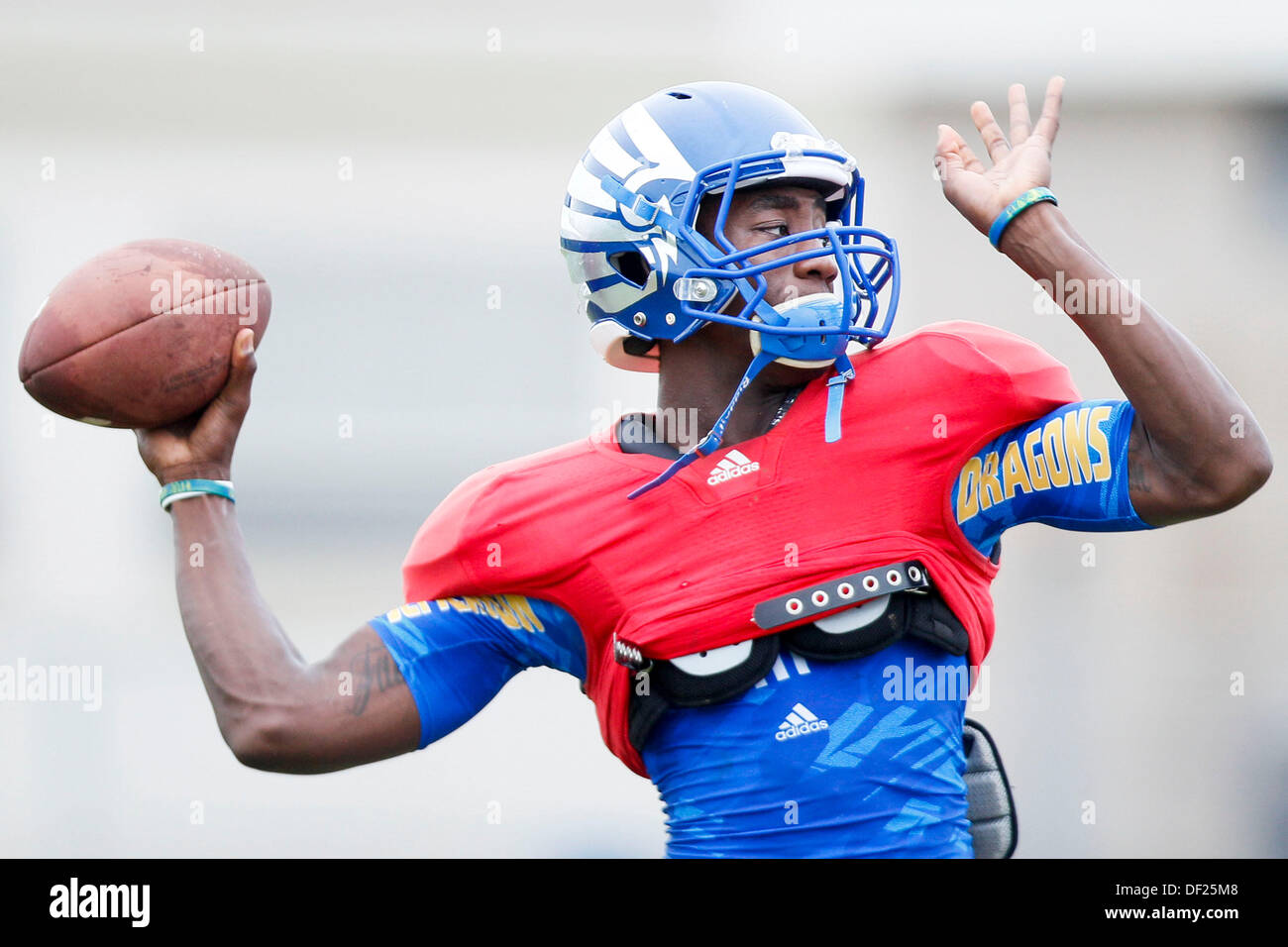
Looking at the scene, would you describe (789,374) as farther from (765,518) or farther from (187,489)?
(187,489)

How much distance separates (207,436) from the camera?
2266mm

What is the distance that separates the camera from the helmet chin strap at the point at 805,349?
2188 millimetres

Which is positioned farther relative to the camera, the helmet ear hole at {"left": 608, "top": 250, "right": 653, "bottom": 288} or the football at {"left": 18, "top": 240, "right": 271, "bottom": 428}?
the helmet ear hole at {"left": 608, "top": 250, "right": 653, "bottom": 288}

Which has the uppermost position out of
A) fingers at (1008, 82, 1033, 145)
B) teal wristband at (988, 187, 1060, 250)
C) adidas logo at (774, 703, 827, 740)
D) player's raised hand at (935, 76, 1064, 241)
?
fingers at (1008, 82, 1033, 145)

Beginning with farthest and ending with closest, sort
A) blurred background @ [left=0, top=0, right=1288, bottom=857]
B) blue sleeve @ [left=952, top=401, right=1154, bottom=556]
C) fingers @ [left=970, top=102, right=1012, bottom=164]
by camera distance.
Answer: blurred background @ [left=0, top=0, right=1288, bottom=857]
fingers @ [left=970, top=102, right=1012, bottom=164]
blue sleeve @ [left=952, top=401, right=1154, bottom=556]

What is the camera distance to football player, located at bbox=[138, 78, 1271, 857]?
208 cm

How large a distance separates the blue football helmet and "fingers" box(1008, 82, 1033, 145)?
237 mm

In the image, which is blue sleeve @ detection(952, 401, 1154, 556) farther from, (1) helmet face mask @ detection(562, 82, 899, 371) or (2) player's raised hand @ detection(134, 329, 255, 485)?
(2) player's raised hand @ detection(134, 329, 255, 485)

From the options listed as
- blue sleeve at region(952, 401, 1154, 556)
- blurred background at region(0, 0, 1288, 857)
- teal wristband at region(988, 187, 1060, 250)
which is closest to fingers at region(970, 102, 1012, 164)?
teal wristband at region(988, 187, 1060, 250)

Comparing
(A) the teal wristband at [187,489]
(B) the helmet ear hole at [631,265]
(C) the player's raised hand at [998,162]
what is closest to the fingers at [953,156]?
(C) the player's raised hand at [998,162]

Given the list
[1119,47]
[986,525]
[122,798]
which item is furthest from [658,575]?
[1119,47]

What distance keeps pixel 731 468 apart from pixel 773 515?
10 centimetres

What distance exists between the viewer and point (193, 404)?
2.25 metres

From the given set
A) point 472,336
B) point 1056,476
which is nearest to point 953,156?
point 1056,476
